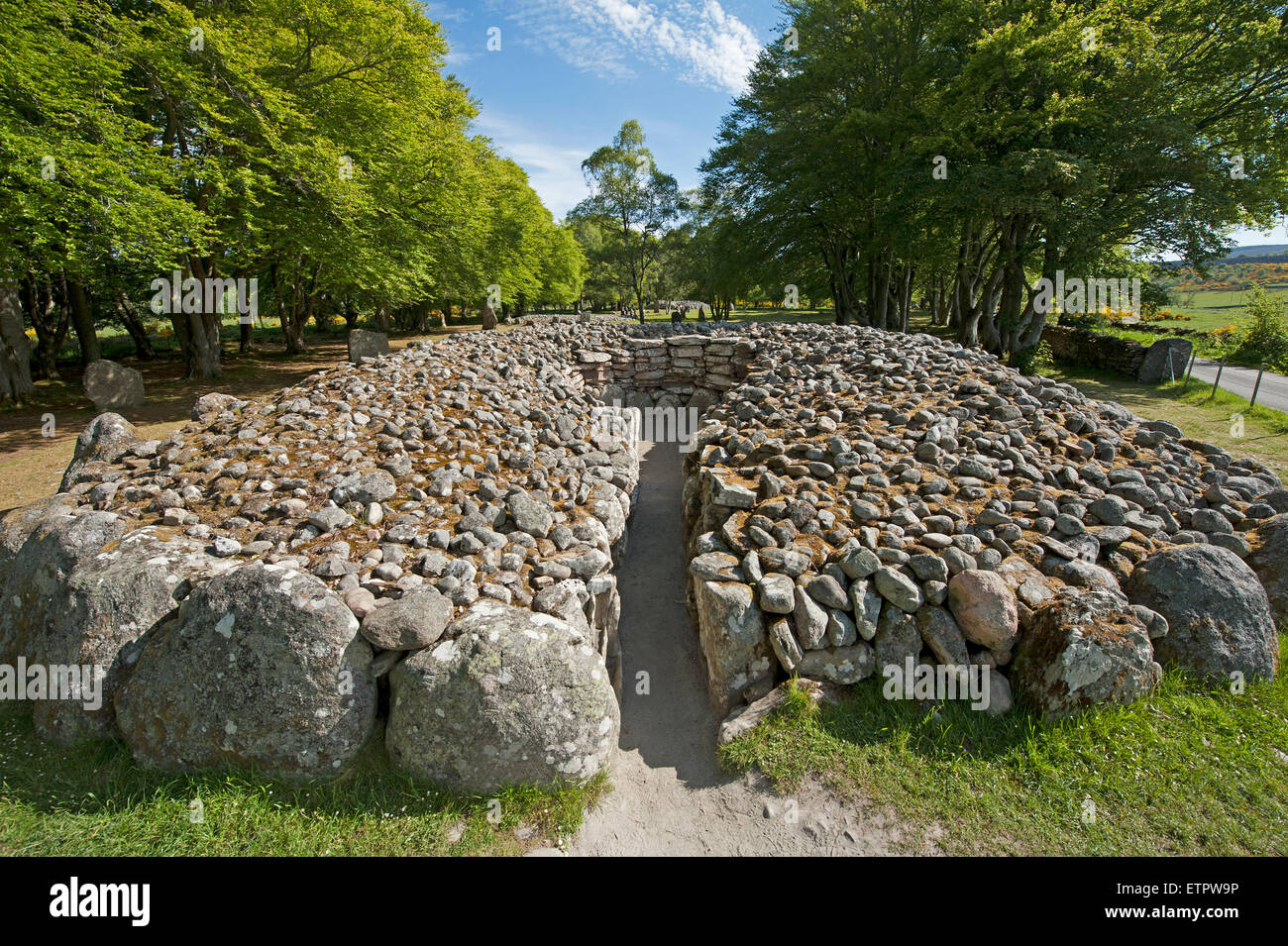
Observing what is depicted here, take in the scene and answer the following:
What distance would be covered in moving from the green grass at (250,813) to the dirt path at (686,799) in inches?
13.7

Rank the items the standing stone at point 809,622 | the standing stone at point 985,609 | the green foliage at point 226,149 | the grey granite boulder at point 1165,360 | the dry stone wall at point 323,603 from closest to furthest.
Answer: the dry stone wall at point 323,603
the standing stone at point 985,609
the standing stone at point 809,622
the green foliage at point 226,149
the grey granite boulder at point 1165,360

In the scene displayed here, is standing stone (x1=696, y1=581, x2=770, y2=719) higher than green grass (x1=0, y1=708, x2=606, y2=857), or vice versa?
standing stone (x1=696, y1=581, x2=770, y2=719)

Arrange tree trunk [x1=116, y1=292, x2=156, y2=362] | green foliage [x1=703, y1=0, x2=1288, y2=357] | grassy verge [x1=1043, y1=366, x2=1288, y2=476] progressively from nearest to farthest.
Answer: grassy verge [x1=1043, y1=366, x2=1288, y2=476]
green foliage [x1=703, y1=0, x2=1288, y2=357]
tree trunk [x1=116, y1=292, x2=156, y2=362]

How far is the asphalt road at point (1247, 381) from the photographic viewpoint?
13.8 meters

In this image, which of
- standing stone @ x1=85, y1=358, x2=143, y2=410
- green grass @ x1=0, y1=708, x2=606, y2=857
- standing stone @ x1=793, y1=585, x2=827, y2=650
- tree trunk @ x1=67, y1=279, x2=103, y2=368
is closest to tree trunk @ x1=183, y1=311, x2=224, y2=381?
tree trunk @ x1=67, y1=279, x2=103, y2=368

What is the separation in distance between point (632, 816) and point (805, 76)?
26.1m

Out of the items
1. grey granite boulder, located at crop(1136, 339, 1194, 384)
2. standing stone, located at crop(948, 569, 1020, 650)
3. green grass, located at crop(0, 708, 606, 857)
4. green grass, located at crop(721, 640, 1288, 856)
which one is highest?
grey granite boulder, located at crop(1136, 339, 1194, 384)

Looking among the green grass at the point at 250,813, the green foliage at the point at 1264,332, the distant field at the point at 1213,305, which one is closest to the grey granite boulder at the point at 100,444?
the green grass at the point at 250,813

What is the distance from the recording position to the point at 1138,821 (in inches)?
128

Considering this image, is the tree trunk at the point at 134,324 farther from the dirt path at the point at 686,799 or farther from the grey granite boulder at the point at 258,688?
the dirt path at the point at 686,799

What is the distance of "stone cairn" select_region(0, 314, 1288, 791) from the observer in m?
3.59

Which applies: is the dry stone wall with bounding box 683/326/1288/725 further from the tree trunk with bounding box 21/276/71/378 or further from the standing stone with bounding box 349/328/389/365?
the tree trunk with bounding box 21/276/71/378

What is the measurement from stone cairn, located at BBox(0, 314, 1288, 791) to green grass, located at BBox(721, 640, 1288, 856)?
0.84 ft

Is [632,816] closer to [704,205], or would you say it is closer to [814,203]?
[814,203]
